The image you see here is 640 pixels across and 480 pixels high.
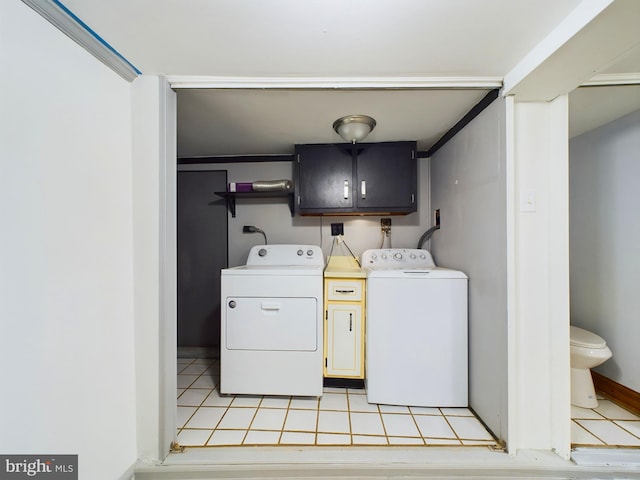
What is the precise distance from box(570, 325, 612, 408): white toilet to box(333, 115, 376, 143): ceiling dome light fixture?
A: 1.96 metres

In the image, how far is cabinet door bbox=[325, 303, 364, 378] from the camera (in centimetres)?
180

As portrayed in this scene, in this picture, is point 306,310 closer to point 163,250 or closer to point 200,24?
point 163,250

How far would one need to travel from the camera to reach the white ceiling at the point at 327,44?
0.86m

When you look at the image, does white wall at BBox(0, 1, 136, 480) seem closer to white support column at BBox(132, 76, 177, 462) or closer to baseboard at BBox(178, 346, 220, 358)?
white support column at BBox(132, 76, 177, 462)

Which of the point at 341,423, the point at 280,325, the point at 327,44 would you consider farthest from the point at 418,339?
the point at 327,44

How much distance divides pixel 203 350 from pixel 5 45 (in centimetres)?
240

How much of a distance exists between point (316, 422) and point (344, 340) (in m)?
0.52

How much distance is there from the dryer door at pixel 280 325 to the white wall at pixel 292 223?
82 cm

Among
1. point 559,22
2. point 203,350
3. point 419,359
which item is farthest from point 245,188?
point 559,22

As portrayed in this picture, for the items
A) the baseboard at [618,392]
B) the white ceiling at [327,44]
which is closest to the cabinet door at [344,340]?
the white ceiling at [327,44]

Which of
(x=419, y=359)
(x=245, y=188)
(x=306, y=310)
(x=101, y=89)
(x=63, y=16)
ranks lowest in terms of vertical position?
(x=419, y=359)

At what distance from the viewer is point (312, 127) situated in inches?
72.3

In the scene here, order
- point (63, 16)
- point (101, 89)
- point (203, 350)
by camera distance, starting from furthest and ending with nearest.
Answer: point (203, 350)
point (101, 89)
point (63, 16)

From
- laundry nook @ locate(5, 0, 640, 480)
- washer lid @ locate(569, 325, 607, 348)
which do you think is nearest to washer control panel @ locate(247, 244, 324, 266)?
laundry nook @ locate(5, 0, 640, 480)
